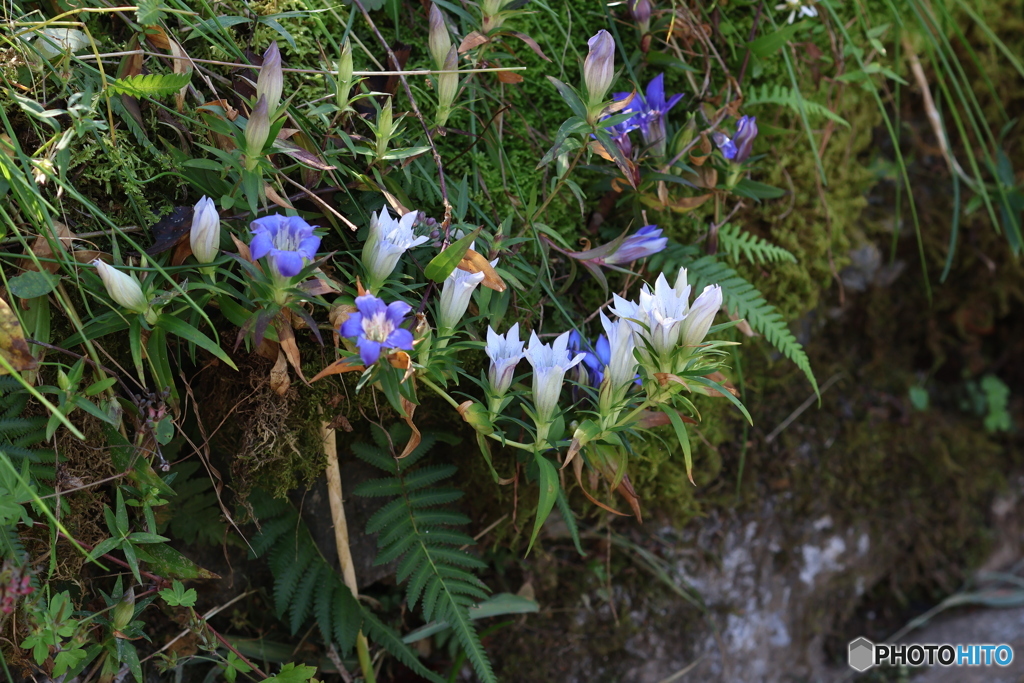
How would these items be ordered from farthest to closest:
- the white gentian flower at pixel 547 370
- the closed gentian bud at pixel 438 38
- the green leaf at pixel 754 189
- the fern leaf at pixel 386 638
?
the green leaf at pixel 754 189, the fern leaf at pixel 386 638, the closed gentian bud at pixel 438 38, the white gentian flower at pixel 547 370

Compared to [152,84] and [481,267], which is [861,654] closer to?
[481,267]

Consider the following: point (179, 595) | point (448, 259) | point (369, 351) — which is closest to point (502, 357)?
point (448, 259)

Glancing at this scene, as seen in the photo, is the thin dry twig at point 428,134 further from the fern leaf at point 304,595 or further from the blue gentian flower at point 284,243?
the fern leaf at point 304,595

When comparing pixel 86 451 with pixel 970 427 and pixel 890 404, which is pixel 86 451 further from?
pixel 970 427

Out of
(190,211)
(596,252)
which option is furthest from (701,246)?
(190,211)

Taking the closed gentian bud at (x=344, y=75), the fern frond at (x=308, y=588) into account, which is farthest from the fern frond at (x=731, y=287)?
the fern frond at (x=308, y=588)

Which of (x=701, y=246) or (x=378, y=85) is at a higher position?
(x=378, y=85)
